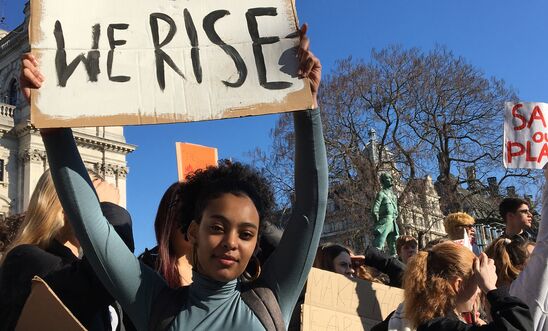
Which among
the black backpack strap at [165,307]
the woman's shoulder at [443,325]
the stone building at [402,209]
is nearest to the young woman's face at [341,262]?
the woman's shoulder at [443,325]

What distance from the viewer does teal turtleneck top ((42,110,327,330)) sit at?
1.76 m

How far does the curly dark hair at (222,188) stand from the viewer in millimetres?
1876

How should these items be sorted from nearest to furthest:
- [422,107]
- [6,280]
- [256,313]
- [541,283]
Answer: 1. [256,313]
2. [6,280]
3. [541,283]
4. [422,107]

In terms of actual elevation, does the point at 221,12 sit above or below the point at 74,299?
above

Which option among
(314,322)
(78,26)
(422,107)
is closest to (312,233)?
(78,26)

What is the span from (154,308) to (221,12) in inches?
34.7

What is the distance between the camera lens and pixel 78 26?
6.31 ft

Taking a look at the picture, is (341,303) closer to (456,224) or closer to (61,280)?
(61,280)

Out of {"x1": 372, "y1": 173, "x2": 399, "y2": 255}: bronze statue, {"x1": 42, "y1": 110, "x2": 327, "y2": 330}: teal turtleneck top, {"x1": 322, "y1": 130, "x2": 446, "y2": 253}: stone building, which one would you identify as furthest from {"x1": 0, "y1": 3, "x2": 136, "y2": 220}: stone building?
{"x1": 42, "y1": 110, "x2": 327, "y2": 330}: teal turtleneck top

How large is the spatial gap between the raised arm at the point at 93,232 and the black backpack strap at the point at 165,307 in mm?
21

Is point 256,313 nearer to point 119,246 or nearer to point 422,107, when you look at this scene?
point 119,246

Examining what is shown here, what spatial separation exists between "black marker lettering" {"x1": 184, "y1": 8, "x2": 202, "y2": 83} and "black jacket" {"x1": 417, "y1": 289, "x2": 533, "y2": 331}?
4.32 ft

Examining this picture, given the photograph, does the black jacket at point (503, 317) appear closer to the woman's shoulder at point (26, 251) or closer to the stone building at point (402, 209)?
the woman's shoulder at point (26, 251)

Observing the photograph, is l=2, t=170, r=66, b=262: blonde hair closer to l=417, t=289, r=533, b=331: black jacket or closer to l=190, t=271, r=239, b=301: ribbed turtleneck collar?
l=190, t=271, r=239, b=301: ribbed turtleneck collar
